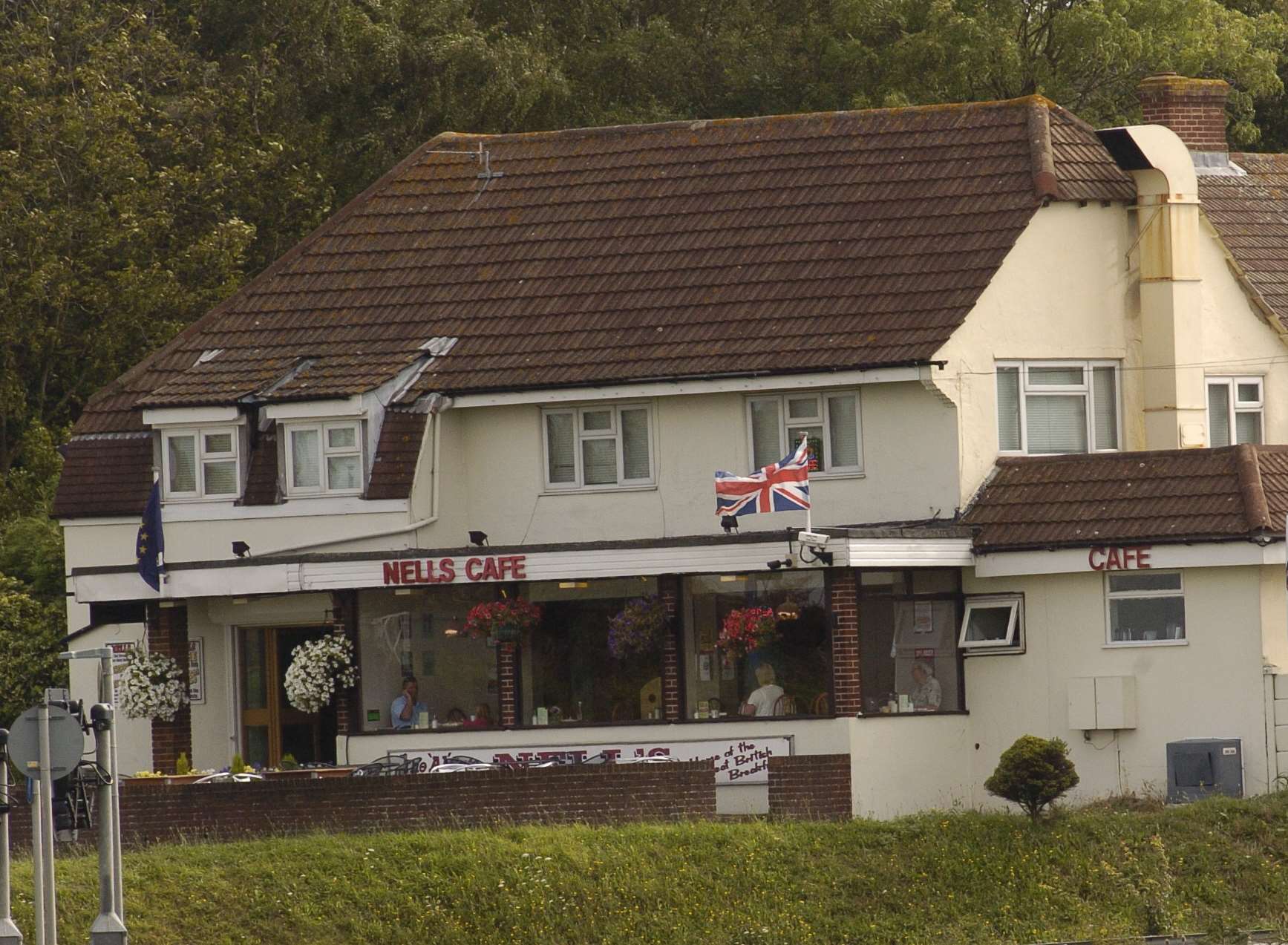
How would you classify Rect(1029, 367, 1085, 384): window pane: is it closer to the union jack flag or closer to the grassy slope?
the union jack flag

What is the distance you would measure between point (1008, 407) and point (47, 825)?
1619 cm

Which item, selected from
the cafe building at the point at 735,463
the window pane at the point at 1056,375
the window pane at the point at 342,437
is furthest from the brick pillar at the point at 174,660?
the window pane at the point at 1056,375

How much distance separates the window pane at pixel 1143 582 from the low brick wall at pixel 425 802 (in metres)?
6.37

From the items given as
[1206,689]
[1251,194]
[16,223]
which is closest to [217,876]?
[1206,689]

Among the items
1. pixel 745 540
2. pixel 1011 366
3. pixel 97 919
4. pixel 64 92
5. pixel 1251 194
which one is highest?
pixel 64 92

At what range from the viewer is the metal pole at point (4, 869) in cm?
2314

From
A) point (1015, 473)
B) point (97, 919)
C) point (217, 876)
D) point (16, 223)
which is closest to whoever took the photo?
point (97, 919)

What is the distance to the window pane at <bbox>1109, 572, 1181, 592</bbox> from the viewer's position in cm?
3262

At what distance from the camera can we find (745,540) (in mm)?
32875

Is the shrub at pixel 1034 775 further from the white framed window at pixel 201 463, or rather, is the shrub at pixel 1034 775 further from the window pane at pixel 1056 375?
the white framed window at pixel 201 463

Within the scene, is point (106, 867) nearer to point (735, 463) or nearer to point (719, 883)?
point (719, 883)

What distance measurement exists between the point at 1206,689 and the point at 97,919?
14.3m

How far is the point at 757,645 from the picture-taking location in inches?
1308

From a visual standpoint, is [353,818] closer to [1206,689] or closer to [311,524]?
[311,524]
